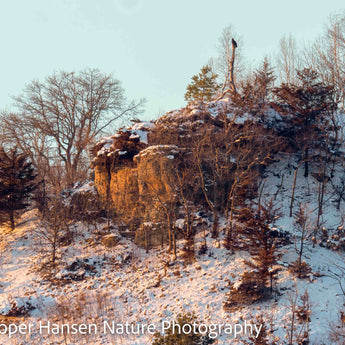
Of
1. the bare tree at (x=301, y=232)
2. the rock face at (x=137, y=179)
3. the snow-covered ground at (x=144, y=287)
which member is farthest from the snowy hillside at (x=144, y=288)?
the rock face at (x=137, y=179)

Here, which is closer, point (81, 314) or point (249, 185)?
point (81, 314)

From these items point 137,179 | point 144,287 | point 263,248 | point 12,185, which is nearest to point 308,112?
point 263,248

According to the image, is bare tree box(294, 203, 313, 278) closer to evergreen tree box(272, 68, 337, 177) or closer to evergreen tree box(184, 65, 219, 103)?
evergreen tree box(272, 68, 337, 177)

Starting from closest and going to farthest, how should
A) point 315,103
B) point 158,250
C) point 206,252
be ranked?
point 206,252
point 158,250
point 315,103

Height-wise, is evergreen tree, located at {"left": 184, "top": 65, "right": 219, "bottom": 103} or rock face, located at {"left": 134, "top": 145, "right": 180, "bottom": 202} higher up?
evergreen tree, located at {"left": 184, "top": 65, "right": 219, "bottom": 103}

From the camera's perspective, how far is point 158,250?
14094mm

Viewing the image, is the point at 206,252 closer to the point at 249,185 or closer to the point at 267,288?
the point at 267,288

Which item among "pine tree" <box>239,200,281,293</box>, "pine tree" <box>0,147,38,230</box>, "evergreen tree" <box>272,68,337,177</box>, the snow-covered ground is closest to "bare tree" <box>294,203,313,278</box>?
the snow-covered ground

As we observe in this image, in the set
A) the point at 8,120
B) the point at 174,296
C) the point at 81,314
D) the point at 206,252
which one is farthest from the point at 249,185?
the point at 8,120

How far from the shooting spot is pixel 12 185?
1764cm

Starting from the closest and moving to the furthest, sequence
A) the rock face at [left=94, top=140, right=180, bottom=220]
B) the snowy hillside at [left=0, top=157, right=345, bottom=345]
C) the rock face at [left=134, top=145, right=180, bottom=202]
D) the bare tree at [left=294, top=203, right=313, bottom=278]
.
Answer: the snowy hillside at [left=0, top=157, right=345, bottom=345]
the bare tree at [left=294, top=203, right=313, bottom=278]
the rock face at [left=134, top=145, right=180, bottom=202]
the rock face at [left=94, top=140, right=180, bottom=220]

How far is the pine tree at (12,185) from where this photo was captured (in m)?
17.5

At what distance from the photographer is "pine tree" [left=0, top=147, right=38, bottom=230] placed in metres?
17.5

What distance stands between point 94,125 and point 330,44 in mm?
22634
